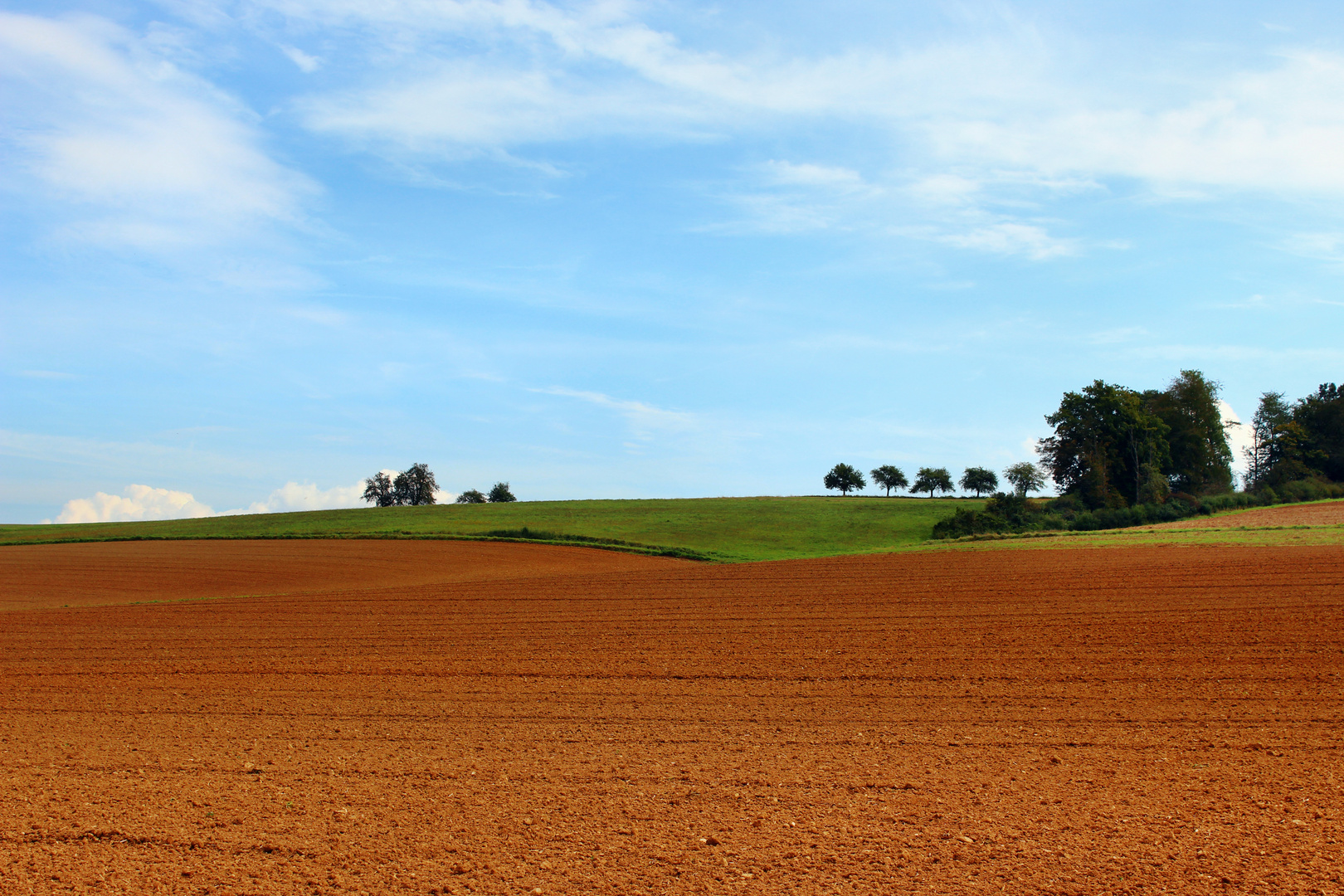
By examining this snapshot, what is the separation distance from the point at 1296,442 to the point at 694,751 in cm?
8270

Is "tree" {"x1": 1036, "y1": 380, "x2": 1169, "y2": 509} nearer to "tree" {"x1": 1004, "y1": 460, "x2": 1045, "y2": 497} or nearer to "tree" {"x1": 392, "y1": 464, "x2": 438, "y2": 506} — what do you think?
"tree" {"x1": 1004, "y1": 460, "x2": 1045, "y2": 497}

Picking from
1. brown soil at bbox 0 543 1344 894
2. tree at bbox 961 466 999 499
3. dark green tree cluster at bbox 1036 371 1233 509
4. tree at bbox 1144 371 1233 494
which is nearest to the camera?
brown soil at bbox 0 543 1344 894

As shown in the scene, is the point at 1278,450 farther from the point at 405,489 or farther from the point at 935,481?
the point at 405,489

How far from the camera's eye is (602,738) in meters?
8.93

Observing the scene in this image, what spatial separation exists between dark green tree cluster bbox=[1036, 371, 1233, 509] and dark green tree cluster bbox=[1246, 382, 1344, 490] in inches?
159

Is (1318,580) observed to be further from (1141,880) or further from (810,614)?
(1141,880)

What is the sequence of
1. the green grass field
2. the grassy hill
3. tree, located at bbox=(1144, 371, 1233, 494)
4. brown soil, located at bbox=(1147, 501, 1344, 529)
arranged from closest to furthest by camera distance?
1. the green grass field
2. brown soil, located at bbox=(1147, 501, 1344, 529)
3. the grassy hill
4. tree, located at bbox=(1144, 371, 1233, 494)

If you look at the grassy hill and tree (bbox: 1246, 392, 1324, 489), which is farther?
tree (bbox: 1246, 392, 1324, 489)

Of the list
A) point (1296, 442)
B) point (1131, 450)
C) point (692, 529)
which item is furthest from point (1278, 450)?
point (692, 529)

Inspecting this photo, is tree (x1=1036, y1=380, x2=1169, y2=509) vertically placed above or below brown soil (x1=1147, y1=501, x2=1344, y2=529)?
above

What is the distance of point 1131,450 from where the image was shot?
63.8 meters

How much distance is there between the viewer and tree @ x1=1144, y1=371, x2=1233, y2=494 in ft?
227

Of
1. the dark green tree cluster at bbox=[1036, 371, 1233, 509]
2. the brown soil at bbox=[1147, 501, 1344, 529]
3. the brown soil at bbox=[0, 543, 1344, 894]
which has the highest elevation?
the dark green tree cluster at bbox=[1036, 371, 1233, 509]

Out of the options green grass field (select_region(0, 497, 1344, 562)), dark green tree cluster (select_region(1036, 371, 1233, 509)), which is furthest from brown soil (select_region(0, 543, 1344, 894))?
dark green tree cluster (select_region(1036, 371, 1233, 509))
